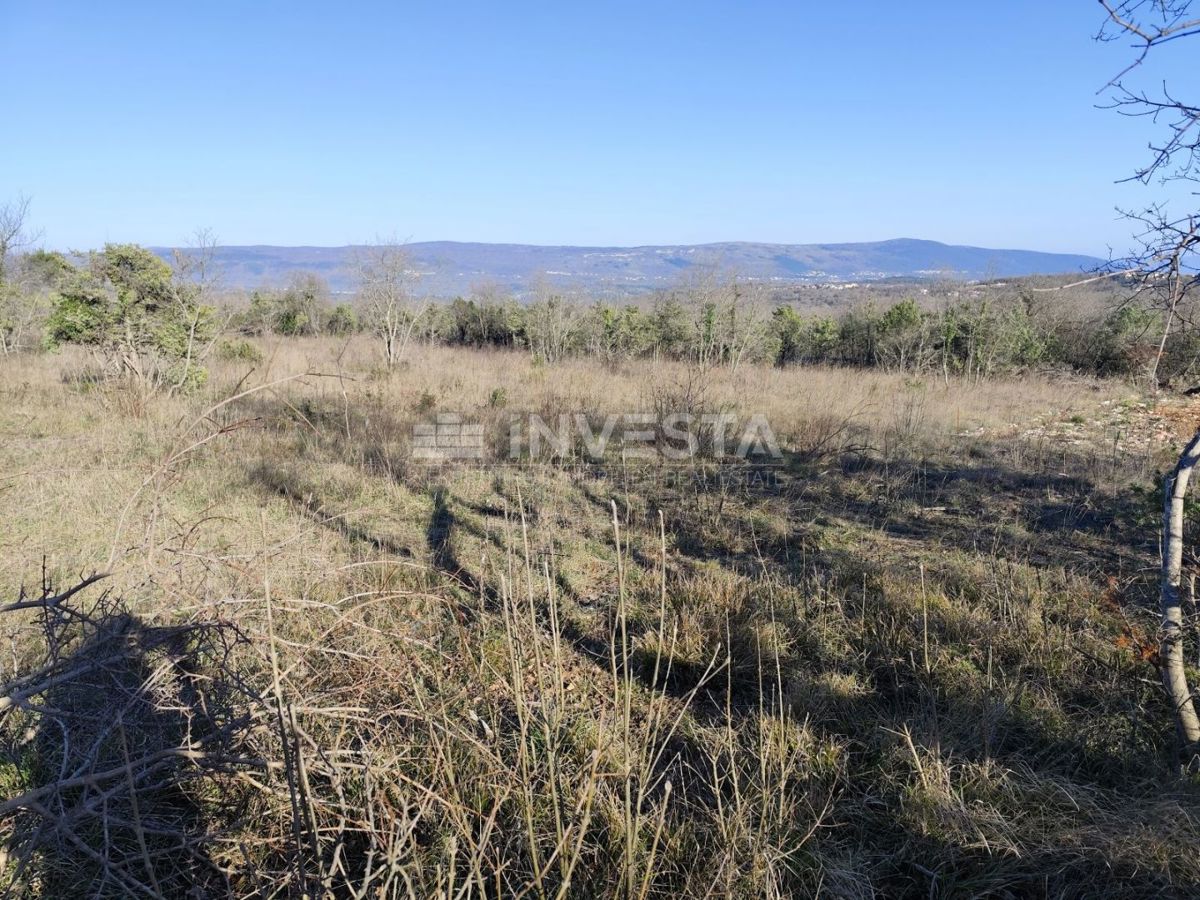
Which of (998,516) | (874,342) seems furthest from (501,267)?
(998,516)

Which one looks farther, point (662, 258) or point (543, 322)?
point (662, 258)

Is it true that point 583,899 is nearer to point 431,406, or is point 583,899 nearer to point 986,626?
point 986,626

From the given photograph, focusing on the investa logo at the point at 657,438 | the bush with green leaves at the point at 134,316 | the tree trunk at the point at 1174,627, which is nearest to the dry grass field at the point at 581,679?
the tree trunk at the point at 1174,627

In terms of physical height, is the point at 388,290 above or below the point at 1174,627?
above

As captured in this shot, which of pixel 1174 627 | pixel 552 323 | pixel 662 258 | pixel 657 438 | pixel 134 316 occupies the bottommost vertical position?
pixel 657 438

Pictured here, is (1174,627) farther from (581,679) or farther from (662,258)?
(662,258)

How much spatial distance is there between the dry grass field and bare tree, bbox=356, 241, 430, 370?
8.89m

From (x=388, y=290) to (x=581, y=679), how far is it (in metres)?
14.3

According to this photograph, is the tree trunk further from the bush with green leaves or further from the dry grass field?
the bush with green leaves

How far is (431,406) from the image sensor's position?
976 cm

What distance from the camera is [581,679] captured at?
9.05ft

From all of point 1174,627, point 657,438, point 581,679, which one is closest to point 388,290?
point 657,438

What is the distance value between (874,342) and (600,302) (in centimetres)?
852

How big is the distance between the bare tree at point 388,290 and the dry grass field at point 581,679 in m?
8.89
